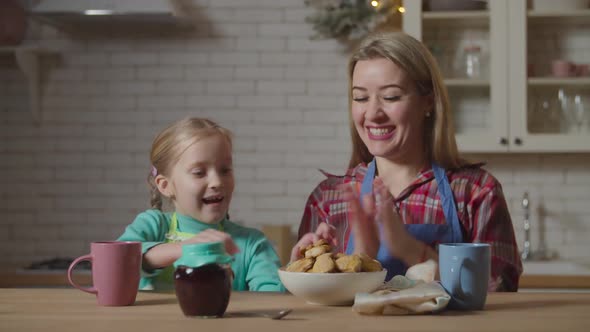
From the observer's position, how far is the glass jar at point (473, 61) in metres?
4.12

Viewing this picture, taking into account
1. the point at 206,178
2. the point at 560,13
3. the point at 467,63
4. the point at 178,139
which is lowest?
the point at 206,178

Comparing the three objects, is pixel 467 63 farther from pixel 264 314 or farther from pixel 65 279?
pixel 264 314

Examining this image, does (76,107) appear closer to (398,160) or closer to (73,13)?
(73,13)

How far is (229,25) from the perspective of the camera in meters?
4.39

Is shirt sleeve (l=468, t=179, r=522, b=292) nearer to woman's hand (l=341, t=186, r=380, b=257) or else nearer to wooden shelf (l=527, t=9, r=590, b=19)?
woman's hand (l=341, t=186, r=380, b=257)

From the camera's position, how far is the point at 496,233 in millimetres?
2174

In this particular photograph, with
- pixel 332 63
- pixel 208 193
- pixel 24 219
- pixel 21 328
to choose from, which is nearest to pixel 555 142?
pixel 332 63

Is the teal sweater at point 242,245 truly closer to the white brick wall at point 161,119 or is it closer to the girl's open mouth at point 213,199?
the girl's open mouth at point 213,199

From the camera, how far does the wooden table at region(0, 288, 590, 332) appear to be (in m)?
1.33

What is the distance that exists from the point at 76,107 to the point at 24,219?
674 mm

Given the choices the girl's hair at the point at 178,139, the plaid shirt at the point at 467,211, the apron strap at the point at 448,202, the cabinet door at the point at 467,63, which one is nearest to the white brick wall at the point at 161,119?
the cabinet door at the point at 467,63

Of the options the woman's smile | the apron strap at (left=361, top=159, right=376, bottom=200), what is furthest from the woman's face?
the apron strap at (left=361, top=159, right=376, bottom=200)

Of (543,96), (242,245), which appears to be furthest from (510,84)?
(242,245)

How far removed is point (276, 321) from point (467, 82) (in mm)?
2941
